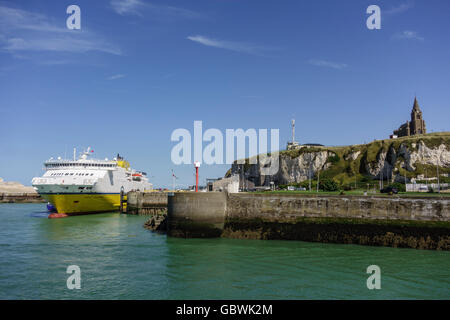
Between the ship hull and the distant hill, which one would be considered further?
the distant hill

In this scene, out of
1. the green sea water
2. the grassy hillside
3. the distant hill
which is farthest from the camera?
the grassy hillside

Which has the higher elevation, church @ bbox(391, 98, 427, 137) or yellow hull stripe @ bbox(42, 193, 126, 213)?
church @ bbox(391, 98, 427, 137)

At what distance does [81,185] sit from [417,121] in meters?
158

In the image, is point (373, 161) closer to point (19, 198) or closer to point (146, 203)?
point (146, 203)

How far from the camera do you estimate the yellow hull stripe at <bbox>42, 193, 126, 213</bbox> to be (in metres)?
53.8

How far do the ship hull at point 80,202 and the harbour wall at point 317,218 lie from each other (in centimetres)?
3188

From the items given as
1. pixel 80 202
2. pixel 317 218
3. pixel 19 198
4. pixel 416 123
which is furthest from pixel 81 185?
pixel 416 123

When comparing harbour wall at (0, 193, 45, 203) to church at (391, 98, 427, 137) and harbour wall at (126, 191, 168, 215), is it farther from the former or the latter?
church at (391, 98, 427, 137)

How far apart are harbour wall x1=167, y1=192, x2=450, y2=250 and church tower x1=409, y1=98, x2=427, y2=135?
5974 inches

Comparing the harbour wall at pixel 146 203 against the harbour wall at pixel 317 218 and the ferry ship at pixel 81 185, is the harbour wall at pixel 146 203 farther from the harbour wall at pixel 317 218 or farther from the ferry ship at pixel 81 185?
the harbour wall at pixel 317 218

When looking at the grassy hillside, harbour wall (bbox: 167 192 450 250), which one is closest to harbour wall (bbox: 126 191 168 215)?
harbour wall (bbox: 167 192 450 250)

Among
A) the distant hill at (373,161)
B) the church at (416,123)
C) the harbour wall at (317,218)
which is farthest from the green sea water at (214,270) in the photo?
the church at (416,123)
